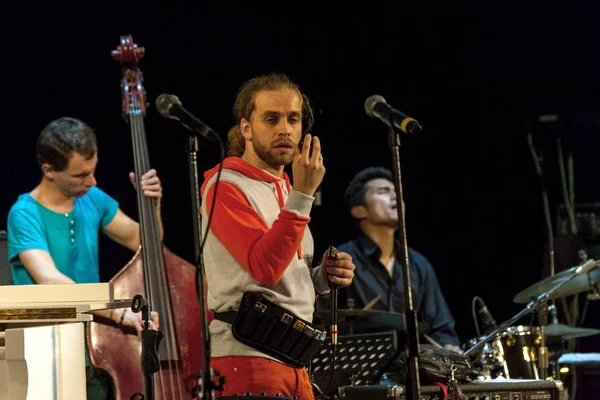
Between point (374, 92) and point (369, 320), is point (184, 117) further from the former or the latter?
point (374, 92)

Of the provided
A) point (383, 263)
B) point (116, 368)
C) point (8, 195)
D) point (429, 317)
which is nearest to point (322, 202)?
point (383, 263)

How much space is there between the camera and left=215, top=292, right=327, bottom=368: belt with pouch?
271cm

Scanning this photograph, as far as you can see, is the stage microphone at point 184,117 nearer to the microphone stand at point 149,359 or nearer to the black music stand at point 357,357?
the microphone stand at point 149,359

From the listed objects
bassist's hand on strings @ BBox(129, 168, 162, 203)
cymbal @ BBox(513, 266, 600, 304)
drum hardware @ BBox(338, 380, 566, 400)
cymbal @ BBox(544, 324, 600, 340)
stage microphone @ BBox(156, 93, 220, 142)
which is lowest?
drum hardware @ BBox(338, 380, 566, 400)

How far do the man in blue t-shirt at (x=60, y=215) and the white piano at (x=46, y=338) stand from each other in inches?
54.9

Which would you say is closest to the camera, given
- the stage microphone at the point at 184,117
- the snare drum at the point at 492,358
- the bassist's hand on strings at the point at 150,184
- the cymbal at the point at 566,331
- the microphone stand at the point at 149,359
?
the stage microphone at the point at 184,117

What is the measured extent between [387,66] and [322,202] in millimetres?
1053

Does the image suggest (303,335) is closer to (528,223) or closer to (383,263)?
(383,263)

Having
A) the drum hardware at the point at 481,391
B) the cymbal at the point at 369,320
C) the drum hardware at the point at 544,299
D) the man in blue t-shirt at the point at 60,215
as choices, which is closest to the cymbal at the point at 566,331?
the drum hardware at the point at 544,299

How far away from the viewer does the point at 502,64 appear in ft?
20.2

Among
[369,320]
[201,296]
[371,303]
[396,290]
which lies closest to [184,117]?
[201,296]

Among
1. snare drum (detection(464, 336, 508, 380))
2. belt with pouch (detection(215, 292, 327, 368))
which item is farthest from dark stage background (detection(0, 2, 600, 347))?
belt with pouch (detection(215, 292, 327, 368))

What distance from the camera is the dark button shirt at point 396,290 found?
18.7 ft

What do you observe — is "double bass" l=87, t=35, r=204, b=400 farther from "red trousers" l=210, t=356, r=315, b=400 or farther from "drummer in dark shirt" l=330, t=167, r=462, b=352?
"drummer in dark shirt" l=330, t=167, r=462, b=352
